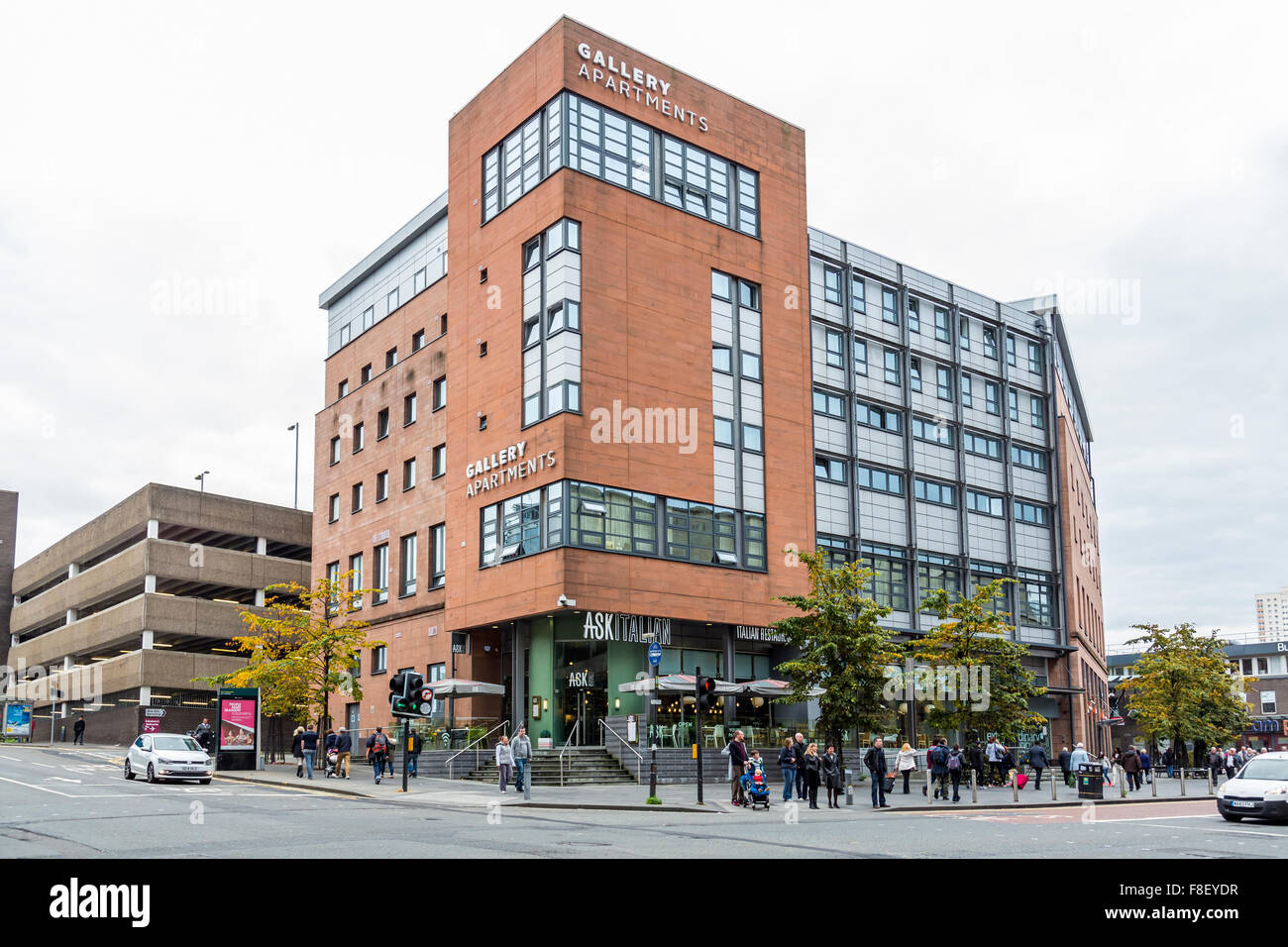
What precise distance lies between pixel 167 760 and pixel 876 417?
110ft

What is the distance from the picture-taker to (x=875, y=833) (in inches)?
791

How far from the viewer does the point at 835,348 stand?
52344mm

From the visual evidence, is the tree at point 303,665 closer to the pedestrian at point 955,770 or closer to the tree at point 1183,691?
the pedestrian at point 955,770

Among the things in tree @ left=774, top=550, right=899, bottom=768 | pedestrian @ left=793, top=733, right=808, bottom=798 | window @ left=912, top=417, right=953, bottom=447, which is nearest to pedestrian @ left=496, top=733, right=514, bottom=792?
pedestrian @ left=793, top=733, right=808, bottom=798

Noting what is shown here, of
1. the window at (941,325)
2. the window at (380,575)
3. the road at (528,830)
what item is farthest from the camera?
the window at (941,325)

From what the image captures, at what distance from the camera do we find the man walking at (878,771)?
29.0 m

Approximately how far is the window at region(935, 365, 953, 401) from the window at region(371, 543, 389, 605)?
27134 millimetres

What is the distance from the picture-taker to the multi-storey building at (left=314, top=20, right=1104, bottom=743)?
1615 inches

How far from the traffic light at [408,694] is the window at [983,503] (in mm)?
36943

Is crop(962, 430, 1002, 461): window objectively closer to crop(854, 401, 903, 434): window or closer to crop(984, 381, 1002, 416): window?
crop(984, 381, 1002, 416): window

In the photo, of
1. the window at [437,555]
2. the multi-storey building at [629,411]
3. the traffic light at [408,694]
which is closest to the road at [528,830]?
the traffic light at [408,694]

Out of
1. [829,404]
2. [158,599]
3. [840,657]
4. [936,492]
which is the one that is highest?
[829,404]

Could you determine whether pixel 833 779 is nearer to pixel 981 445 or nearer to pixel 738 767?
pixel 738 767
